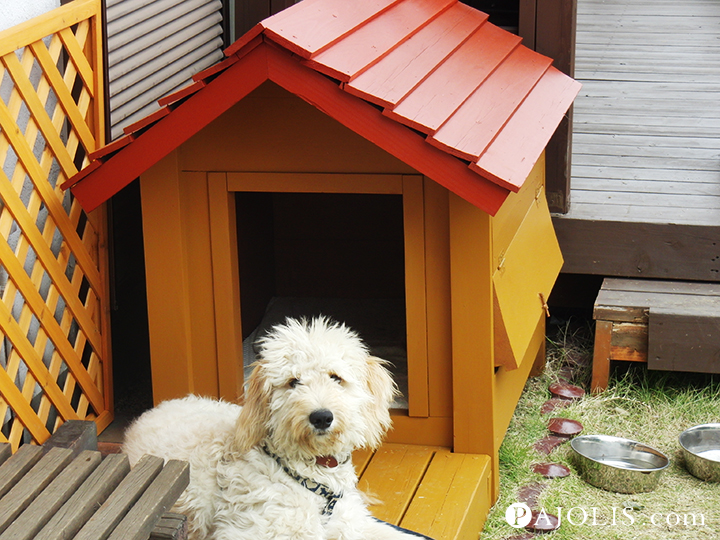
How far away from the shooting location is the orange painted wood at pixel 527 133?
2.91 m

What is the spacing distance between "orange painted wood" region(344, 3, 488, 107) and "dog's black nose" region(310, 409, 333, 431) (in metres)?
1.15

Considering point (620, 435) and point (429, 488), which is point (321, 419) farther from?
point (620, 435)

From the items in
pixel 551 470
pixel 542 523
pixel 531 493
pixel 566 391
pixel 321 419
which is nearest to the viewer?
pixel 321 419

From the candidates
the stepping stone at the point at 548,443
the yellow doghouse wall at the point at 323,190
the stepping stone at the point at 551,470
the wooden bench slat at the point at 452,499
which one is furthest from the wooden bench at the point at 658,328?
the wooden bench slat at the point at 452,499

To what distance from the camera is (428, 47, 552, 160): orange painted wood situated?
2932 mm

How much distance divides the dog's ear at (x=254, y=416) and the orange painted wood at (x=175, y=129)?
107 centimetres

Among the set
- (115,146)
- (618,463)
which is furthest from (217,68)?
(618,463)

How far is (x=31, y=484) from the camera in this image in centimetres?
245

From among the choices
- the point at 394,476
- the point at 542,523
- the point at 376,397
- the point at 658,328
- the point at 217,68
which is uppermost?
the point at 217,68

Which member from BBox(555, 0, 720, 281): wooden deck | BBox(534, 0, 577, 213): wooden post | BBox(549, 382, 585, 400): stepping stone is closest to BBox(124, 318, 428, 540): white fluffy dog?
BBox(549, 382, 585, 400): stepping stone

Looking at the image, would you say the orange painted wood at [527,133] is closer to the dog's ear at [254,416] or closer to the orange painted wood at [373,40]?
the orange painted wood at [373,40]

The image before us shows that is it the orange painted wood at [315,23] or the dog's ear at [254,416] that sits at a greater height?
the orange painted wood at [315,23]

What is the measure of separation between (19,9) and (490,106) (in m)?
1.99

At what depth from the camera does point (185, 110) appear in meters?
3.04
